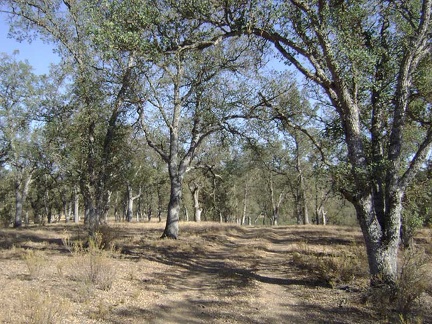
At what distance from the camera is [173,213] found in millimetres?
15391

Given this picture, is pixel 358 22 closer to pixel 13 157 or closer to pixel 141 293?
pixel 141 293

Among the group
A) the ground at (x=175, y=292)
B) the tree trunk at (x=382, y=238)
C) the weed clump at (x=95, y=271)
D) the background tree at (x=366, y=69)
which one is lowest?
the ground at (x=175, y=292)

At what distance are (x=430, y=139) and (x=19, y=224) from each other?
27.5m

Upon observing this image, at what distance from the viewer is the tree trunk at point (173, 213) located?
15.1 m

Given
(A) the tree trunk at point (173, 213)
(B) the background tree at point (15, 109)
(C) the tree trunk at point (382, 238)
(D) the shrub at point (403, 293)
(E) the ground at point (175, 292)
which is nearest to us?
(E) the ground at point (175, 292)

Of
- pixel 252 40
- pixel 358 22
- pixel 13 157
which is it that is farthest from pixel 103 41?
pixel 13 157

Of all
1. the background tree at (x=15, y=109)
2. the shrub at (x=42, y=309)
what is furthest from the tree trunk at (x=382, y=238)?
the background tree at (x=15, y=109)

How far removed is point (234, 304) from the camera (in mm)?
6578

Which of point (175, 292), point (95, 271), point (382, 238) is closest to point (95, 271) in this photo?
point (95, 271)

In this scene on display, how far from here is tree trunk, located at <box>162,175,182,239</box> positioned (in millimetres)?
15148

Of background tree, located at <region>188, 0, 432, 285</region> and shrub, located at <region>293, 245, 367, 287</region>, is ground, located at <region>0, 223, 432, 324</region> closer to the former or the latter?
shrub, located at <region>293, 245, 367, 287</region>

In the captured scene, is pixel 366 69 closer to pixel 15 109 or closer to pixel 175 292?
pixel 175 292

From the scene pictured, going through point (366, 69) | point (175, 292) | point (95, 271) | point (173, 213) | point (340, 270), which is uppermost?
point (366, 69)

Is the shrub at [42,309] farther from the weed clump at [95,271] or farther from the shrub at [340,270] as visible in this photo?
the shrub at [340,270]
